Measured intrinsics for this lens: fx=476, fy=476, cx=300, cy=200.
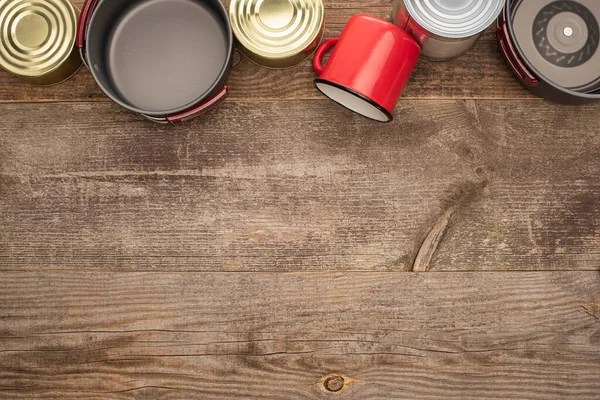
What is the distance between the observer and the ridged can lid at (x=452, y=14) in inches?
34.3

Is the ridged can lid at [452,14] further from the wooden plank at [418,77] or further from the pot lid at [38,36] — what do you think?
the pot lid at [38,36]

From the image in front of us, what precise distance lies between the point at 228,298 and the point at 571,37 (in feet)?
3.00

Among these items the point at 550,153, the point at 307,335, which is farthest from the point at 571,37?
the point at 307,335

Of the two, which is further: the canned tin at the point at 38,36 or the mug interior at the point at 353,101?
the canned tin at the point at 38,36

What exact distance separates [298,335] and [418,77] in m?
0.62

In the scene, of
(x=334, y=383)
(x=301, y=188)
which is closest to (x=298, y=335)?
(x=334, y=383)

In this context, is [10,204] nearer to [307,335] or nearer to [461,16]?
[307,335]

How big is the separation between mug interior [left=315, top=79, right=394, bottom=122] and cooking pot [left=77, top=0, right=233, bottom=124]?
0.68 ft

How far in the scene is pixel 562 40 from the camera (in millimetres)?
993

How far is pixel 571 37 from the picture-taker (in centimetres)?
99

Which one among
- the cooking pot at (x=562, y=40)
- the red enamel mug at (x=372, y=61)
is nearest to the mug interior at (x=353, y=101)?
the red enamel mug at (x=372, y=61)

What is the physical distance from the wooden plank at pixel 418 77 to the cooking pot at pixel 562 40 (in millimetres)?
39

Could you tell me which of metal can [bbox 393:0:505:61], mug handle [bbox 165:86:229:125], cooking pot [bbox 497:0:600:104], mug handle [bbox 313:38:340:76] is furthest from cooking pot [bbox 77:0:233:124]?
cooking pot [bbox 497:0:600:104]

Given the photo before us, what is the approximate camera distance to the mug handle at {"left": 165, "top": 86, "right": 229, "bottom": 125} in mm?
931
